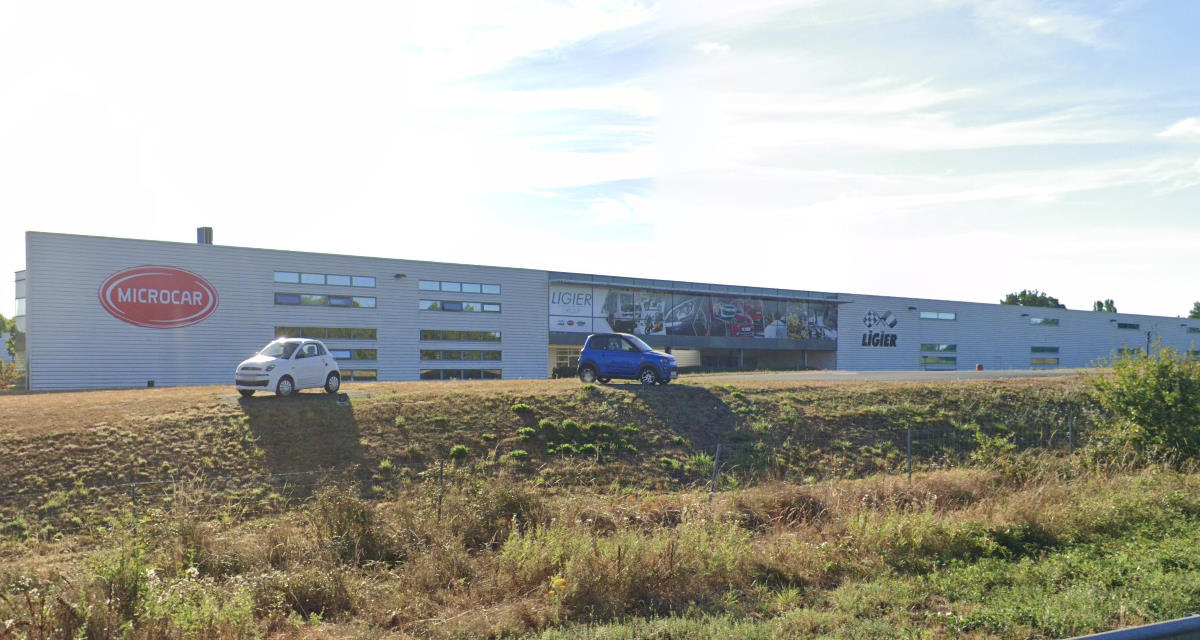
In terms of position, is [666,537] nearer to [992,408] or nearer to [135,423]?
[135,423]

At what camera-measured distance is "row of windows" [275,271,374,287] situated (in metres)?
42.1

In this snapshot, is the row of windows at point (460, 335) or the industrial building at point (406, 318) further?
the row of windows at point (460, 335)

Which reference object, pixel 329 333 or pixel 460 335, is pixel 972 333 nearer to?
pixel 460 335

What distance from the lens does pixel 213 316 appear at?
39750mm

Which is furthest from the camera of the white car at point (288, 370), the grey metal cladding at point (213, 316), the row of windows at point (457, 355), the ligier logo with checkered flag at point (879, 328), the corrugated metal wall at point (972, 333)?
the ligier logo with checkered flag at point (879, 328)

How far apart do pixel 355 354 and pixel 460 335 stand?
6.65m

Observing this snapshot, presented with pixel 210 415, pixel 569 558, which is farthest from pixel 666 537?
pixel 210 415

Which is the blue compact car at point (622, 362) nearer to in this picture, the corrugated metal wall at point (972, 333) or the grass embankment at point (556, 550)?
the grass embankment at point (556, 550)

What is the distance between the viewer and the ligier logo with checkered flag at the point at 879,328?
6712cm

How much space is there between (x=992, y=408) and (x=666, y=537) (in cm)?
2423

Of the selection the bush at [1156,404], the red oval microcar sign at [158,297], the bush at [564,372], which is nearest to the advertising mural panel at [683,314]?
the bush at [564,372]

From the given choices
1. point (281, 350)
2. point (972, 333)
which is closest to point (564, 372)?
point (281, 350)

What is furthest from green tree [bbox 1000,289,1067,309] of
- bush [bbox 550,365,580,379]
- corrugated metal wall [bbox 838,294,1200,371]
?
bush [bbox 550,365,580,379]

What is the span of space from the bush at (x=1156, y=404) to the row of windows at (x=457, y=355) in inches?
1435
